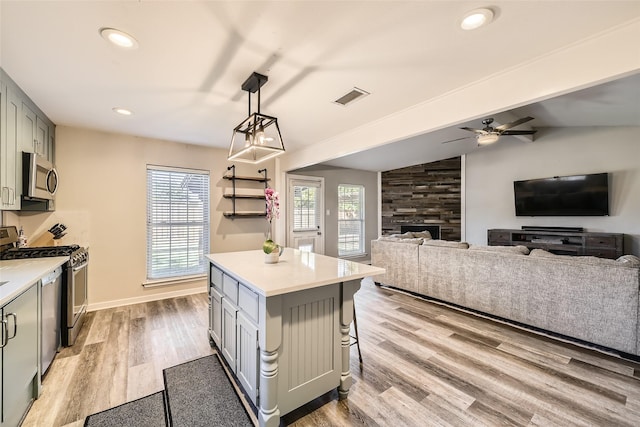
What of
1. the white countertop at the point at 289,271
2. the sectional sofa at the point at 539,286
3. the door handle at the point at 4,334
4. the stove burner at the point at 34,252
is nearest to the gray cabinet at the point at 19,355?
the door handle at the point at 4,334

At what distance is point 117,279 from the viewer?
395 centimetres

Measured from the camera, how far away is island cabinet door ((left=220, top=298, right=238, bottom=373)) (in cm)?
207

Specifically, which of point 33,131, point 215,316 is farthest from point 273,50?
point 33,131

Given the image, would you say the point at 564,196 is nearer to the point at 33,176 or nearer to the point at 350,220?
the point at 350,220

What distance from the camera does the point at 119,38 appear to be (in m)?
1.79

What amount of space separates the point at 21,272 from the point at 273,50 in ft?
8.26

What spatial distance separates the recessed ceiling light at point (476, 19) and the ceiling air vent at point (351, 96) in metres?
1.05

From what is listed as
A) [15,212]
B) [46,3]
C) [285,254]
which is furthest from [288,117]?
[15,212]

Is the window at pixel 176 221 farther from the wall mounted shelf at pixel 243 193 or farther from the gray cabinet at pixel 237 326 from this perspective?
the gray cabinet at pixel 237 326

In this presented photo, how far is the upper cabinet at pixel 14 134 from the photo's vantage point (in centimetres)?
223

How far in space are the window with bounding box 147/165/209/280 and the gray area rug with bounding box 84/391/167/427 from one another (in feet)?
8.78

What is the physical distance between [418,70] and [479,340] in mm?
2744

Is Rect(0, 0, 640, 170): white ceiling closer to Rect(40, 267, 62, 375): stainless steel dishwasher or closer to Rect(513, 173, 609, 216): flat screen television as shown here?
Rect(40, 267, 62, 375): stainless steel dishwasher

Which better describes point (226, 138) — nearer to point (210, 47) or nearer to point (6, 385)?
point (210, 47)
